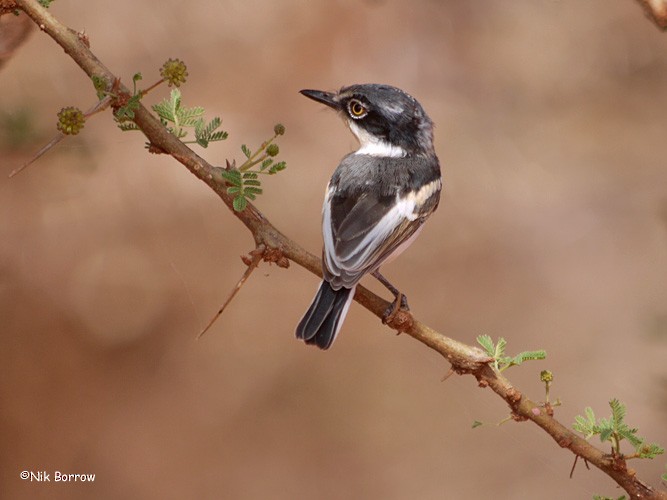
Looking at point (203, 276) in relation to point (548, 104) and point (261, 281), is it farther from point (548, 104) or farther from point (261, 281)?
point (548, 104)

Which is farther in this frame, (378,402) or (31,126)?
(378,402)

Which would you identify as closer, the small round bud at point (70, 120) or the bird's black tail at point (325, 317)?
the small round bud at point (70, 120)

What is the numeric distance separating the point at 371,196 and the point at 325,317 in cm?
81

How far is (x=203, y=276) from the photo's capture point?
7703 millimetres

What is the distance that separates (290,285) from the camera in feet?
26.0

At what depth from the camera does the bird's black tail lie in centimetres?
361

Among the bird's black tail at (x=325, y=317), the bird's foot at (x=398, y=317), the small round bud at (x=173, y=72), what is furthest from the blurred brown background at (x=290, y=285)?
the small round bud at (x=173, y=72)

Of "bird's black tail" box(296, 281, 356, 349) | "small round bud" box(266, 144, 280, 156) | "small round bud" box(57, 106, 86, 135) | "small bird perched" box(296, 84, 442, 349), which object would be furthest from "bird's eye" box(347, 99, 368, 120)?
"small round bud" box(57, 106, 86, 135)

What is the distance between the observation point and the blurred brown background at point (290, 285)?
287 inches

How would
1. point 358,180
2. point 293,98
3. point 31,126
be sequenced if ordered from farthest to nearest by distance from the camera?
point 293,98 → point 31,126 → point 358,180

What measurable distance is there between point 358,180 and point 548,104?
19.9 feet

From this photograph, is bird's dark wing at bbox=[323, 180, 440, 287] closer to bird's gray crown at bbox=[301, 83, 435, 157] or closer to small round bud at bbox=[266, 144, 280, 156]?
bird's gray crown at bbox=[301, 83, 435, 157]

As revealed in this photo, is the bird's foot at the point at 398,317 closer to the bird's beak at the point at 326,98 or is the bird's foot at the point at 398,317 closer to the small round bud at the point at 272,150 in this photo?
the small round bud at the point at 272,150

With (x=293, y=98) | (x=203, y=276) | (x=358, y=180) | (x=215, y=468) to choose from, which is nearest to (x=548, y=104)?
(x=293, y=98)
